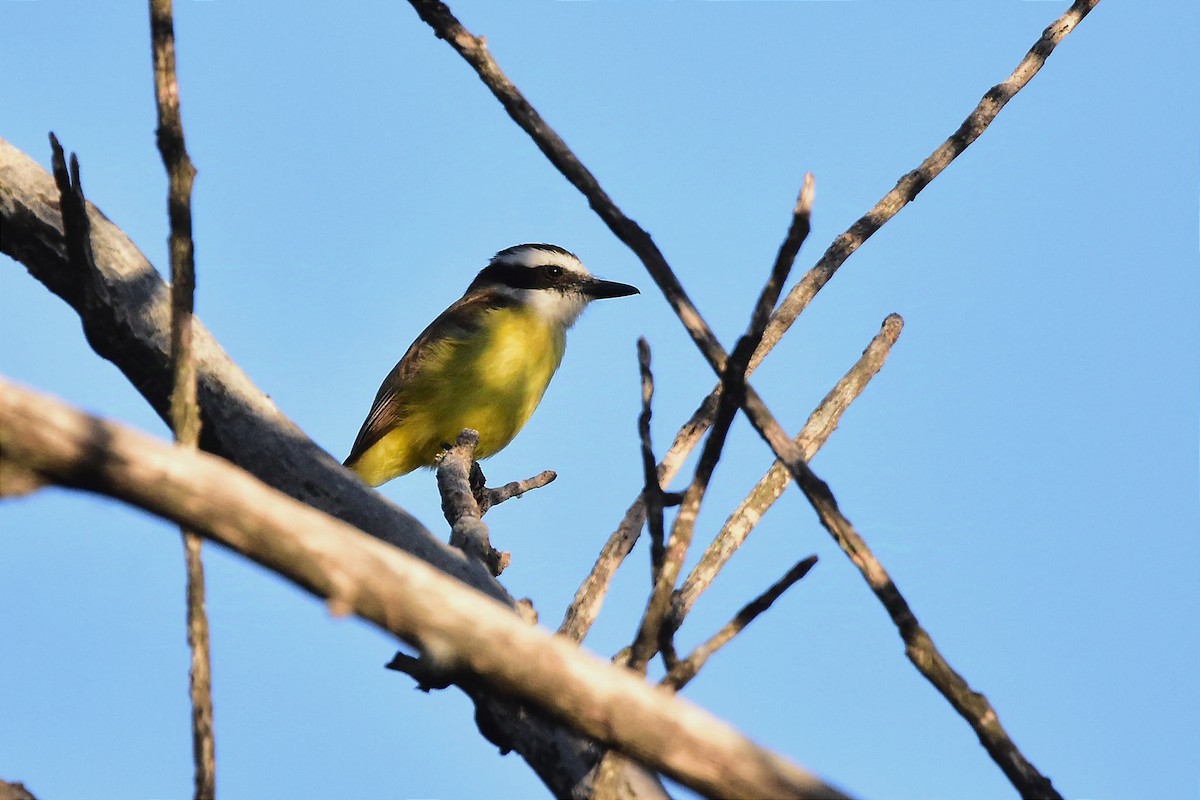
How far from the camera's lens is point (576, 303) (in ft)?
29.3

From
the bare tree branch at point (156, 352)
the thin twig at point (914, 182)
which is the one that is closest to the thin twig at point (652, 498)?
the bare tree branch at point (156, 352)

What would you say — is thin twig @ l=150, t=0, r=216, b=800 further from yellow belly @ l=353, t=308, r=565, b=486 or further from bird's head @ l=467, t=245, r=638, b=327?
bird's head @ l=467, t=245, r=638, b=327

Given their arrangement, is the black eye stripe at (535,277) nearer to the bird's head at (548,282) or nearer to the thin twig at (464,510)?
the bird's head at (548,282)

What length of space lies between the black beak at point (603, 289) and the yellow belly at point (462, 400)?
120 cm

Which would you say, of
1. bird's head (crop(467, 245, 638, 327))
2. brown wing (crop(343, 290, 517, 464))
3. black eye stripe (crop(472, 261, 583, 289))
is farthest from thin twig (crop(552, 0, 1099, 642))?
black eye stripe (crop(472, 261, 583, 289))

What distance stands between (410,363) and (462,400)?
52cm

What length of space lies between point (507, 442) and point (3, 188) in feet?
14.8

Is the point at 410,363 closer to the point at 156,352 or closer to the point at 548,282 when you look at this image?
the point at 548,282

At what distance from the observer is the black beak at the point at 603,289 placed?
9102 mm

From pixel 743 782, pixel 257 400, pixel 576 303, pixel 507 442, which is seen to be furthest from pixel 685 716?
pixel 576 303

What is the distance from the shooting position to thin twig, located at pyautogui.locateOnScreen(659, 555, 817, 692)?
2182mm

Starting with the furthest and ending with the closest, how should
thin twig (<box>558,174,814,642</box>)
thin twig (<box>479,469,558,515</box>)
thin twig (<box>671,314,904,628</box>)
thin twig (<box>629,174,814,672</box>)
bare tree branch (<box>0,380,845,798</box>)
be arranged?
thin twig (<box>479,469,558,515</box>) → thin twig (<box>558,174,814,642</box>) → thin twig (<box>671,314,904,628</box>) → thin twig (<box>629,174,814,672</box>) → bare tree branch (<box>0,380,845,798</box>)

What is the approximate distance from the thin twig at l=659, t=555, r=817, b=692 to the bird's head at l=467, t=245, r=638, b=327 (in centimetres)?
634

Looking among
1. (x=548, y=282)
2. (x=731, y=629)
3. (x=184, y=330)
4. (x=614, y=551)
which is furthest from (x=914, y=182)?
(x=548, y=282)
